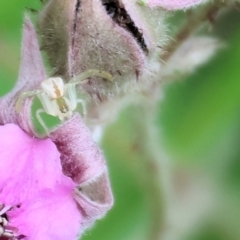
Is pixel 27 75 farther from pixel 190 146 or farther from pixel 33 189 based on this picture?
pixel 190 146

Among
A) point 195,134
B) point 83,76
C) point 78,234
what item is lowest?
point 195,134

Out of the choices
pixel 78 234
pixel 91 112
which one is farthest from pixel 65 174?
pixel 91 112

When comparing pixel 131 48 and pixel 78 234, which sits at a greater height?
pixel 131 48

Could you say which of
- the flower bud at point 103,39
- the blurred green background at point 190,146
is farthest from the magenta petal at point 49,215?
the blurred green background at point 190,146

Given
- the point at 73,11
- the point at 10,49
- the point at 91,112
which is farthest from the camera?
the point at 10,49

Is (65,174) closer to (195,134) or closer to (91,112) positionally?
(91,112)

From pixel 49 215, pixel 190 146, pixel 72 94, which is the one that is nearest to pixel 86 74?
pixel 72 94
